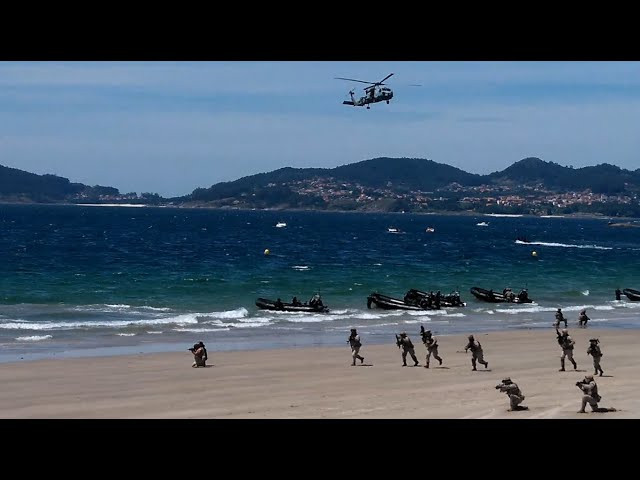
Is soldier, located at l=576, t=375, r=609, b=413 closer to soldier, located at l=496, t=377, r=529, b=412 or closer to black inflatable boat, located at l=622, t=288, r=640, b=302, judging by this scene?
soldier, located at l=496, t=377, r=529, b=412

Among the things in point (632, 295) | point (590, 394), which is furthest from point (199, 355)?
point (632, 295)

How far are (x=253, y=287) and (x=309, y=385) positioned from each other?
136 ft

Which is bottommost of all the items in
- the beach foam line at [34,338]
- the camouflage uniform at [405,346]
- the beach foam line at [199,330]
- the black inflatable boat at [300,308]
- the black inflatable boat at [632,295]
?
the black inflatable boat at [632,295]

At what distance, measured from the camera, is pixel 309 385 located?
22.5m

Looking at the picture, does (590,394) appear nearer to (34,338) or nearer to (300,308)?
(34,338)

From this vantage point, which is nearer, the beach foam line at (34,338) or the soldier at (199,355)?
the soldier at (199,355)

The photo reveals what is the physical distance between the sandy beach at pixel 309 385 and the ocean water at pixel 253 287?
391 centimetres

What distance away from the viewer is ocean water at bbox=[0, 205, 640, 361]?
35875 mm

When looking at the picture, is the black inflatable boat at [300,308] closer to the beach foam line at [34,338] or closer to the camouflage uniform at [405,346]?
the beach foam line at [34,338]

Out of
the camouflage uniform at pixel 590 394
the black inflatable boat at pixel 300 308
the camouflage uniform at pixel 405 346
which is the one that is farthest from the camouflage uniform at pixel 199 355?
the black inflatable boat at pixel 300 308

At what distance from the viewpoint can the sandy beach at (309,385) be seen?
61.5ft
